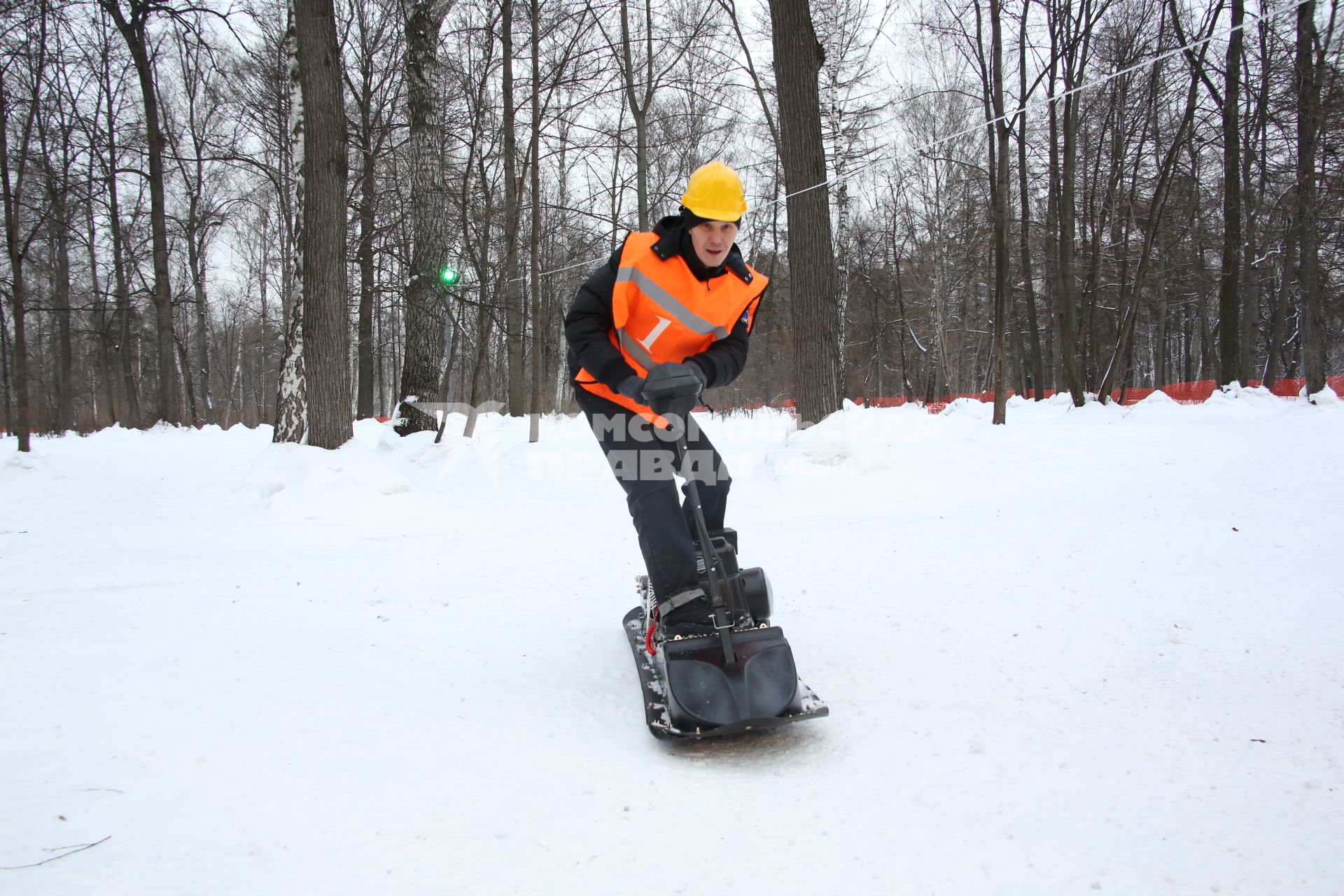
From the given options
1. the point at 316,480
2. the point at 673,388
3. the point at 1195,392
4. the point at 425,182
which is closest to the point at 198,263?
the point at 425,182

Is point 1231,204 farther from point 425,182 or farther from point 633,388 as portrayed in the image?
point 633,388

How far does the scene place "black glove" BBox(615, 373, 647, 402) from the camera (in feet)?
8.31

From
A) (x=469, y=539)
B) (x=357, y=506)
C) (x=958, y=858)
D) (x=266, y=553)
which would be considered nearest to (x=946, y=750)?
(x=958, y=858)

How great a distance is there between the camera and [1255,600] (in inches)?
128

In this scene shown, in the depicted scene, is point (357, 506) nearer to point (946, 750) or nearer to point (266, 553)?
point (266, 553)

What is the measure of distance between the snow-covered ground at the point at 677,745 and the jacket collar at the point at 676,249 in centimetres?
160

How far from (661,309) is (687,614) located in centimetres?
113

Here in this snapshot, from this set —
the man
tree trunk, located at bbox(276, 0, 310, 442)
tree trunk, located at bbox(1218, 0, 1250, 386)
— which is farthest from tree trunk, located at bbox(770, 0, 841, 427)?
tree trunk, located at bbox(1218, 0, 1250, 386)

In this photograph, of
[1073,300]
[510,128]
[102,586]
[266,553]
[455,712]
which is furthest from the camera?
[1073,300]

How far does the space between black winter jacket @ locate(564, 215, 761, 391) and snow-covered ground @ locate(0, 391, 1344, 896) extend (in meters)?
1.21

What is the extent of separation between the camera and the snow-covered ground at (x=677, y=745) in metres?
1.61

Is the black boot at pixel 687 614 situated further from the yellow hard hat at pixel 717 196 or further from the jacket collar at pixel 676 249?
the yellow hard hat at pixel 717 196

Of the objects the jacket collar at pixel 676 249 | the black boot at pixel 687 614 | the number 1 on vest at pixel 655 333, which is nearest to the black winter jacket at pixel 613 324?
the jacket collar at pixel 676 249

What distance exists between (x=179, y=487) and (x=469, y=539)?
4.72m
